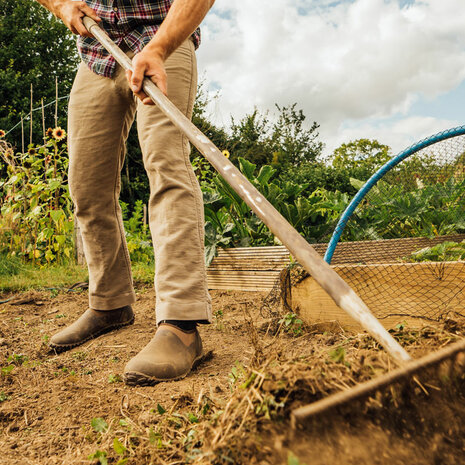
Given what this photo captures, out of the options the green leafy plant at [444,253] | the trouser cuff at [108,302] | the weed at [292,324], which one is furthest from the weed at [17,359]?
the green leafy plant at [444,253]

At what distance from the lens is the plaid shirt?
1954 mm

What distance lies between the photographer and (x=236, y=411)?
0.85 m

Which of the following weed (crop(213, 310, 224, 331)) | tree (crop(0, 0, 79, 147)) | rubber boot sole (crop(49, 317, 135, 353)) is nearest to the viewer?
rubber boot sole (crop(49, 317, 135, 353))

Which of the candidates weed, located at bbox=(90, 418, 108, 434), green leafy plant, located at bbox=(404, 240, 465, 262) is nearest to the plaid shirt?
weed, located at bbox=(90, 418, 108, 434)

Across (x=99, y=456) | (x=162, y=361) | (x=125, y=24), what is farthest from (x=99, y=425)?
(x=125, y=24)

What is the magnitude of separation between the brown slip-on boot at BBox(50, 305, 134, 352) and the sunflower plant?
276cm

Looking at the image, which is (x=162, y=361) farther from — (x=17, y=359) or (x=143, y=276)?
(x=143, y=276)

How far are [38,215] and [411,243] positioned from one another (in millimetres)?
4006

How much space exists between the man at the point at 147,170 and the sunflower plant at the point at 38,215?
279 centimetres

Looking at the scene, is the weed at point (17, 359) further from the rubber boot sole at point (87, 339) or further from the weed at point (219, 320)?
the weed at point (219, 320)

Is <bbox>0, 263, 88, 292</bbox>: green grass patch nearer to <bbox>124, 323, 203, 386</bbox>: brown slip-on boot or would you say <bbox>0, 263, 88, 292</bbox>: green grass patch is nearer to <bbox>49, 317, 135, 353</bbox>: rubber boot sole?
<bbox>49, 317, 135, 353</bbox>: rubber boot sole

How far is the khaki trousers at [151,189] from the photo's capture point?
180 cm

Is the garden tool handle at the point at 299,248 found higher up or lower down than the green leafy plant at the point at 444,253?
higher up

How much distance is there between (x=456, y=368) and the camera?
84cm
